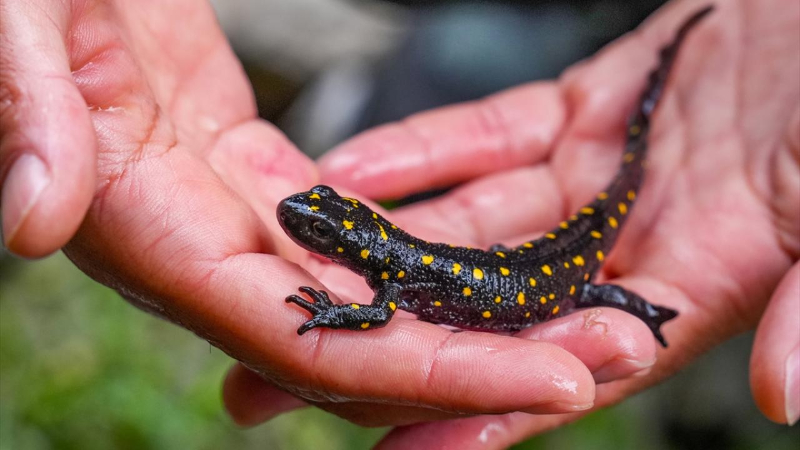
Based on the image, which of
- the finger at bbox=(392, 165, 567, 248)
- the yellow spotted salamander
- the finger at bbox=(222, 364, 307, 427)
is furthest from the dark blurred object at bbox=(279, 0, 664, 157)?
the finger at bbox=(222, 364, 307, 427)

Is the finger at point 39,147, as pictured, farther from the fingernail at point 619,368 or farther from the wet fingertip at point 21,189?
the fingernail at point 619,368

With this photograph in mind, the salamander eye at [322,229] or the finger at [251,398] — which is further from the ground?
the salamander eye at [322,229]

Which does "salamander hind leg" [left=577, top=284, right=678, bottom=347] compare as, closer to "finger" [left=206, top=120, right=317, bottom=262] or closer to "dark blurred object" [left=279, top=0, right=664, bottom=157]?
"finger" [left=206, top=120, right=317, bottom=262]

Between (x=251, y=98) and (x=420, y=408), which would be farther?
(x=251, y=98)

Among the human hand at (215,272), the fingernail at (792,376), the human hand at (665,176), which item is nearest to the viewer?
the human hand at (215,272)

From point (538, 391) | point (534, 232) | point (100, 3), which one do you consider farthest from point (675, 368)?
point (100, 3)

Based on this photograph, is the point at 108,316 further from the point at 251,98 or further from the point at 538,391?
the point at 538,391

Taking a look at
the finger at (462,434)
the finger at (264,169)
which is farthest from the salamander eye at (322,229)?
the finger at (462,434)
